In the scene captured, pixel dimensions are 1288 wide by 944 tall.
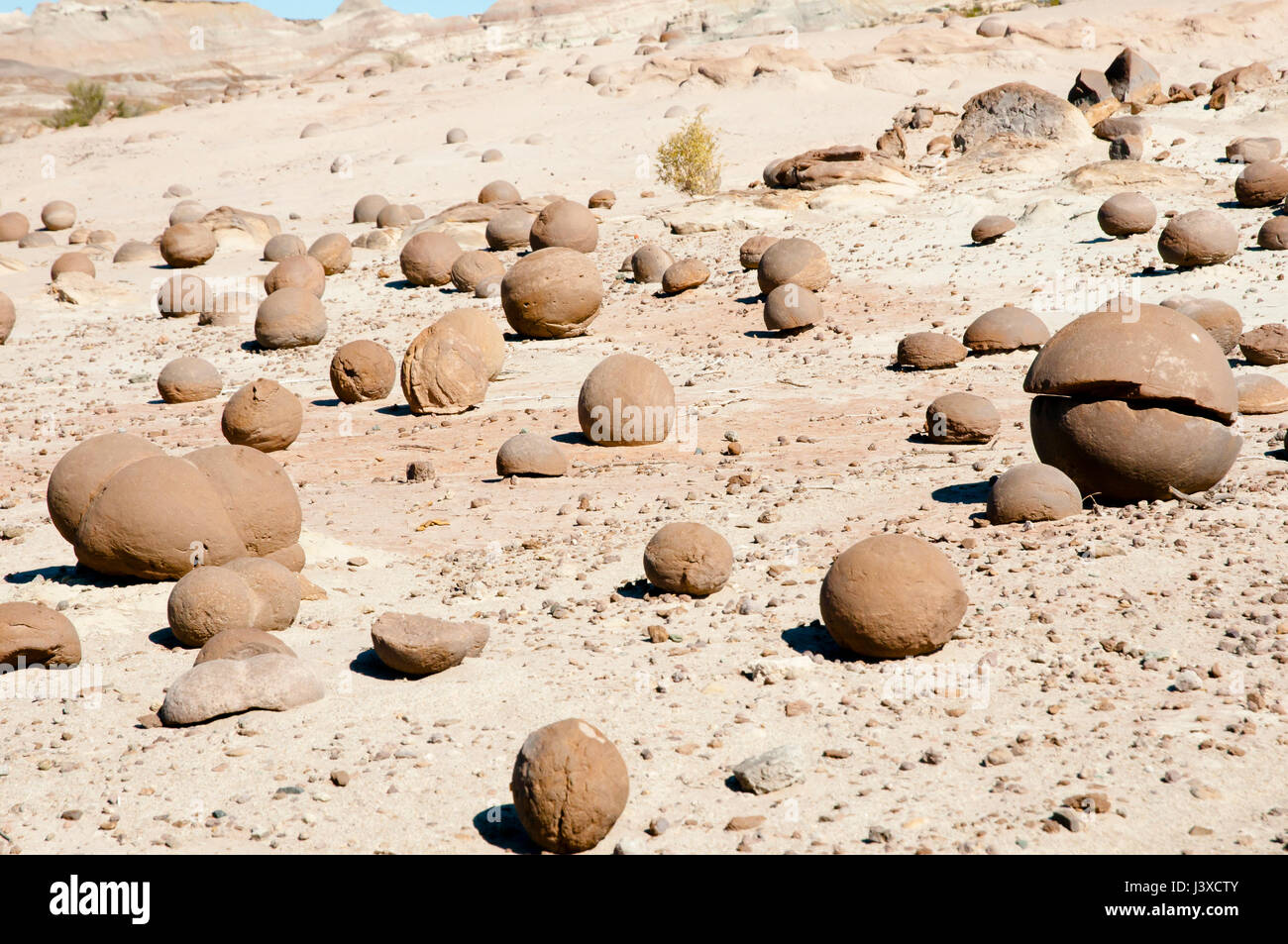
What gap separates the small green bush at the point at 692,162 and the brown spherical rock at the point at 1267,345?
497 inches

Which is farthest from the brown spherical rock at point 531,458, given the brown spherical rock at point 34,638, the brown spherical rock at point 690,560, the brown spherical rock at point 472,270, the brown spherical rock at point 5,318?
the brown spherical rock at point 5,318

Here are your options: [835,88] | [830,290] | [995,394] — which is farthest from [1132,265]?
Result: [835,88]

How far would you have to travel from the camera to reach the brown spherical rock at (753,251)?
1588 centimetres

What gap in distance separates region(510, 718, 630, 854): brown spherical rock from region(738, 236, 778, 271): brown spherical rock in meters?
12.3

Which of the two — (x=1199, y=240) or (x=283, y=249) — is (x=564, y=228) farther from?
(x=1199, y=240)

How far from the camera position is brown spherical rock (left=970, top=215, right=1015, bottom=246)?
15.9m

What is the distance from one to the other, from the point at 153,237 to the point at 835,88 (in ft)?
54.6

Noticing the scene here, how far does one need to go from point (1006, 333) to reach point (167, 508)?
8.59 m

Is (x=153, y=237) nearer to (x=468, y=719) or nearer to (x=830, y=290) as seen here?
→ (x=830, y=290)

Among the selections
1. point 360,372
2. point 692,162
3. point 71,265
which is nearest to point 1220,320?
point 360,372

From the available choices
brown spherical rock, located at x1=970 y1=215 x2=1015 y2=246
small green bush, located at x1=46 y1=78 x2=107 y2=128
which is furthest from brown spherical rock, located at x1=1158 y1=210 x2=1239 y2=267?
small green bush, located at x1=46 y1=78 x2=107 y2=128

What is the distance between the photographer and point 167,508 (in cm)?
659

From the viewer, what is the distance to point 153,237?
22.9m
